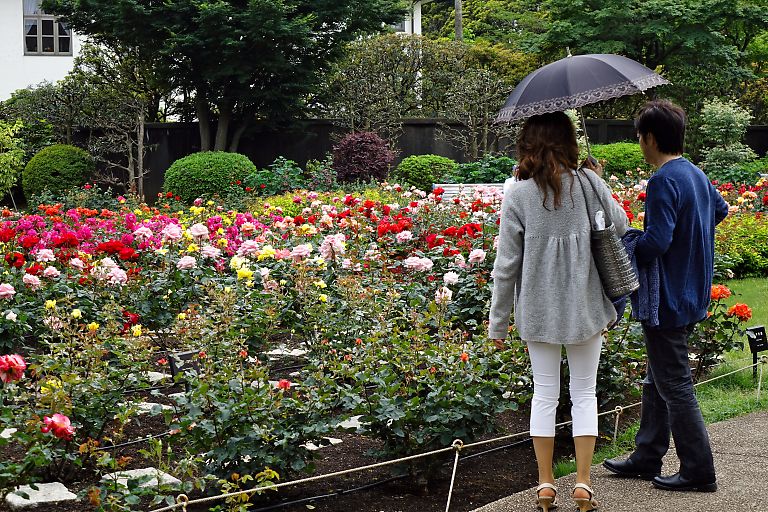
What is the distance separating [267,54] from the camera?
54.3 ft

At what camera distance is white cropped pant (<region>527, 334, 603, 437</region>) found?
3293 mm

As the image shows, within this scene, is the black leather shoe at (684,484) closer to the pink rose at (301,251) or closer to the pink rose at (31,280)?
the pink rose at (301,251)

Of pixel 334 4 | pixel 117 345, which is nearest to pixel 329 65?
pixel 334 4

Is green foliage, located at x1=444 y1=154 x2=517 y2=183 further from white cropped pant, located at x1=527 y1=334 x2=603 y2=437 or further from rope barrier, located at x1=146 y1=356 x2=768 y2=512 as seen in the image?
white cropped pant, located at x1=527 y1=334 x2=603 y2=437

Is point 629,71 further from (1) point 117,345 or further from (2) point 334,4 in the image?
(2) point 334,4

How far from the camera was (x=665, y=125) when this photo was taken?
3.46 metres

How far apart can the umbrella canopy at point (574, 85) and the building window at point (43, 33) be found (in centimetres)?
2041

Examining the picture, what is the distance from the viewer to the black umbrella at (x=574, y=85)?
325 centimetres

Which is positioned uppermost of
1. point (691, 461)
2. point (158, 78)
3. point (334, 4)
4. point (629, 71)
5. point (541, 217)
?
point (334, 4)

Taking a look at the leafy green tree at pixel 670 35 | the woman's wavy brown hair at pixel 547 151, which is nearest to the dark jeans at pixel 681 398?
the woman's wavy brown hair at pixel 547 151

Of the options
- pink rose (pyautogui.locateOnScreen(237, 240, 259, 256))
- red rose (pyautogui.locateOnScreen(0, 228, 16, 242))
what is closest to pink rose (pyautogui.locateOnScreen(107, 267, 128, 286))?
pink rose (pyautogui.locateOnScreen(237, 240, 259, 256))

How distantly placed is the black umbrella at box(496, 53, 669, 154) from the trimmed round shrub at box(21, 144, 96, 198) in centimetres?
1386

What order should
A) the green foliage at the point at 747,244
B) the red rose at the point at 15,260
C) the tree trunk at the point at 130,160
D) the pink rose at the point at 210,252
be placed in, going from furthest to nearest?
the tree trunk at the point at 130,160, the green foliage at the point at 747,244, the pink rose at the point at 210,252, the red rose at the point at 15,260

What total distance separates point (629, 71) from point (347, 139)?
1244 cm
